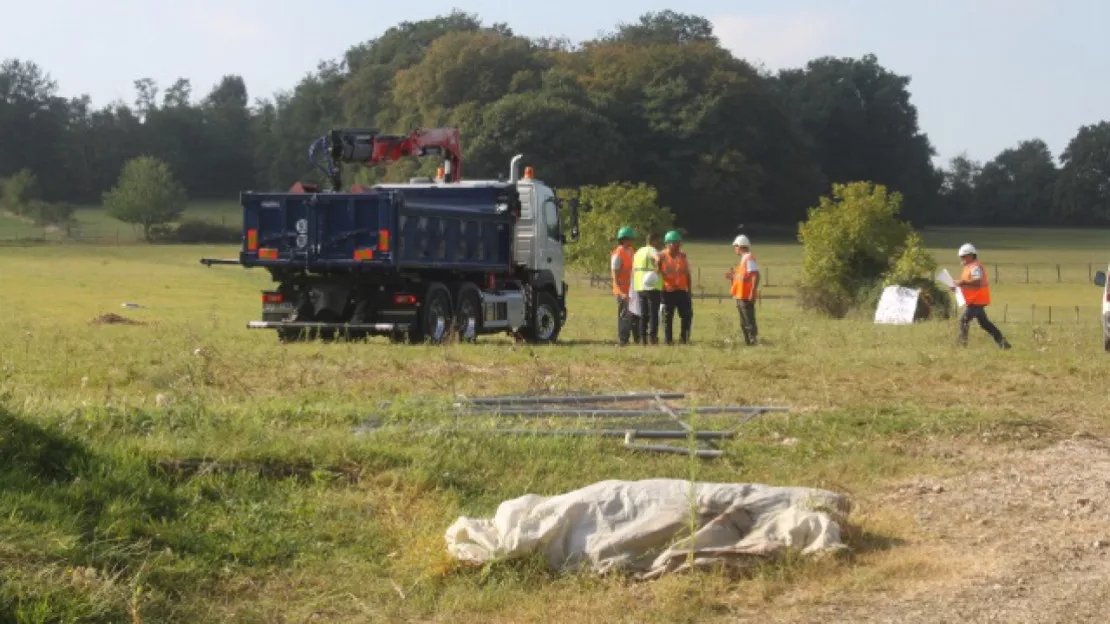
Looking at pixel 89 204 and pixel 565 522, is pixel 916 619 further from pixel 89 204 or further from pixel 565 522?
pixel 89 204

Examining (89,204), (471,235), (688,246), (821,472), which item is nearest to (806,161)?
(688,246)

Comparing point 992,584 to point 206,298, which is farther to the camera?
point 206,298

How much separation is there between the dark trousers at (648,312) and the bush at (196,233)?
69.9 m

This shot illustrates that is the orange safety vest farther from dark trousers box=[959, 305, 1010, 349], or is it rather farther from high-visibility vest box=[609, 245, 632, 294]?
dark trousers box=[959, 305, 1010, 349]

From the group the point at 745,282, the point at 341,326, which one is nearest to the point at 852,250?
the point at 745,282

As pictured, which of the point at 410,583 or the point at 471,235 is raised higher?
the point at 471,235

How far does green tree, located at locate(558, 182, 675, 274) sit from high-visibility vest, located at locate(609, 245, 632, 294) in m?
33.3

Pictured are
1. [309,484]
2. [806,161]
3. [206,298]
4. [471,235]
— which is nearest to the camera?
[309,484]

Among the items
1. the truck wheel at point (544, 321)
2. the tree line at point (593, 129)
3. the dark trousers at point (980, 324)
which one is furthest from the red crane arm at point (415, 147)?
the tree line at point (593, 129)

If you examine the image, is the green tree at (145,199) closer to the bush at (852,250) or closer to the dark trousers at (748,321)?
the bush at (852,250)

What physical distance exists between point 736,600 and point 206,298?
36.3 metres

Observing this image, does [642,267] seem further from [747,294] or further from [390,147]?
[390,147]

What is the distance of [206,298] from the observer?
41375 millimetres

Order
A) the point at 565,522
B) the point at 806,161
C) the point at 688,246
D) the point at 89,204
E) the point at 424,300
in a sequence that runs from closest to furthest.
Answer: the point at 565,522 → the point at 424,300 → the point at 688,246 → the point at 806,161 → the point at 89,204
